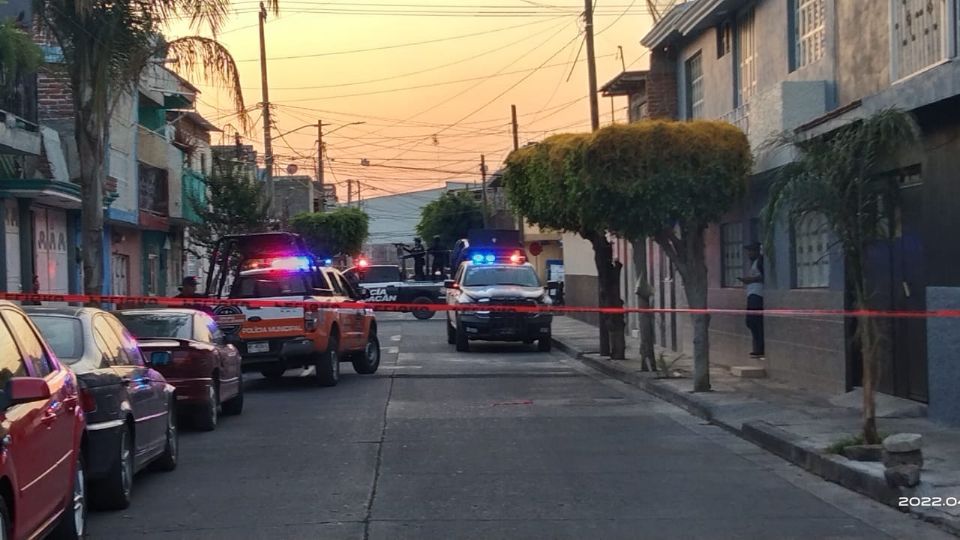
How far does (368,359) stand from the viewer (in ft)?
67.6

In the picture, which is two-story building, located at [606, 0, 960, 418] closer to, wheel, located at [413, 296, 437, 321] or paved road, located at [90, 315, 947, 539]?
paved road, located at [90, 315, 947, 539]

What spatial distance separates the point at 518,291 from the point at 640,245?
21.5 ft

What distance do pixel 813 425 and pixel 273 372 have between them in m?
9.90

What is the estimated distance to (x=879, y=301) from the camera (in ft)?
46.3

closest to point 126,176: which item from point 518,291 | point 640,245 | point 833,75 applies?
point 518,291

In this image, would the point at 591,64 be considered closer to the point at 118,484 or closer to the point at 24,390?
the point at 118,484

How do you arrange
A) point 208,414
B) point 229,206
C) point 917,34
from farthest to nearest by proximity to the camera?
1. point 229,206
2. point 208,414
3. point 917,34

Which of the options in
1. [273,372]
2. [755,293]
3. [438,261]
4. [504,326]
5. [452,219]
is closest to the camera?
[755,293]

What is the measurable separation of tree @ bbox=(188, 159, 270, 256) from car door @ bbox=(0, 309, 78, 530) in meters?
27.9

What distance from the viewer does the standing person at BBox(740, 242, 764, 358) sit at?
58.4ft

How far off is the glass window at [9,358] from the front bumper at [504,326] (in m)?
19.0

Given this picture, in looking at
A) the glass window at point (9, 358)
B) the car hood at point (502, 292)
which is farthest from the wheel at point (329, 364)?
the glass window at point (9, 358)

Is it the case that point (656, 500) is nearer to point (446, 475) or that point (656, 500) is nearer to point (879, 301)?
point (446, 475)

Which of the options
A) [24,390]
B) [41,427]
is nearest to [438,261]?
[41,427]
